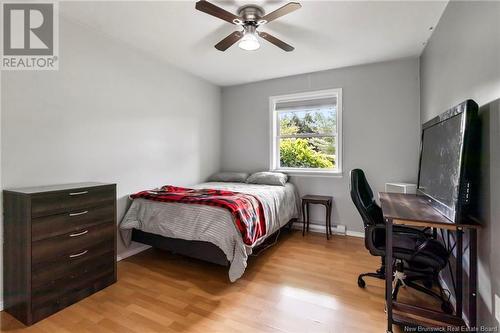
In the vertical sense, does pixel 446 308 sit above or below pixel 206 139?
below

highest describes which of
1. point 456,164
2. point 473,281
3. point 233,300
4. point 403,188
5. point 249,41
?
point 249,41

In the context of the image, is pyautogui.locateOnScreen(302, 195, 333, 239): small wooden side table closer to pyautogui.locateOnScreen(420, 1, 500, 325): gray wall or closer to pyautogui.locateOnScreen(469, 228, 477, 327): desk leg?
pyautogui.locateOnScreen(420, 1, 500, 325): gray wall

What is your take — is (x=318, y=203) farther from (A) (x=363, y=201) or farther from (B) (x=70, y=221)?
(B) (x=70, y=221)

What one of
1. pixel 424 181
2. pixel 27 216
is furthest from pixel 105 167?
pixel 424 181

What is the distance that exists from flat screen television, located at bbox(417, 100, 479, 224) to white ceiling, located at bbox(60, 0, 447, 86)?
3.82 ft

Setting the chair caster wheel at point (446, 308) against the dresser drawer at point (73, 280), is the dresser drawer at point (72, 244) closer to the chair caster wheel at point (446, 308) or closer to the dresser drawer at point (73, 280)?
the dresser drawer at point (73, 280)

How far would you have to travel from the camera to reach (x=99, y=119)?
2670 millimetres

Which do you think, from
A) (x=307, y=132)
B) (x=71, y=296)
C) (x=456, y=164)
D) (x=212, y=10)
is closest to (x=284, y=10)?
(x=212, y=10)

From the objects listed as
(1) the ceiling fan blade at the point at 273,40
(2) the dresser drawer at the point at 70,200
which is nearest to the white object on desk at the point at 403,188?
(1) the ceiling fan blade at the point at 273,40

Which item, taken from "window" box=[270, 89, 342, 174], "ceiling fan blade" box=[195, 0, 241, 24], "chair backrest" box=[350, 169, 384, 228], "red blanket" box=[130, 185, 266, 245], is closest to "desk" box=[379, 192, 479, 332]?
"chair backrest" box=[350, 169, 384, 228]

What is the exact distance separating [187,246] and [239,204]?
698mm

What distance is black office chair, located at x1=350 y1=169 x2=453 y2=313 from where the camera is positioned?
176cm

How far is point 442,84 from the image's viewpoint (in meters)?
2.31

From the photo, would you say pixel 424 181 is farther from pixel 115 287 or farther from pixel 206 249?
pixel 115 287
